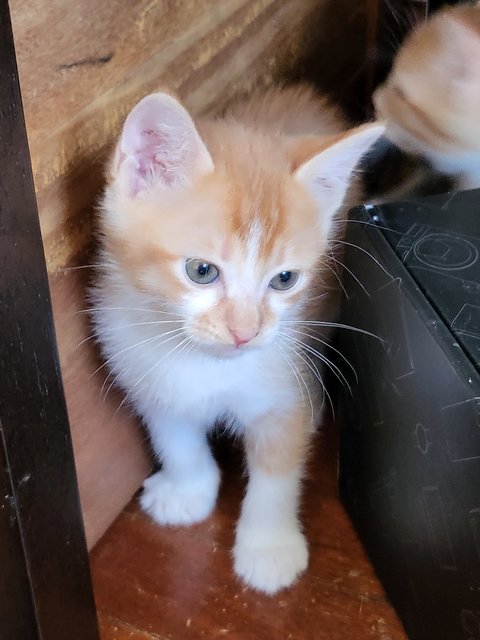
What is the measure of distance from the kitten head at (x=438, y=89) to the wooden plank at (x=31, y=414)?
1.99 ft

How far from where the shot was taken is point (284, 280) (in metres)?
0.84

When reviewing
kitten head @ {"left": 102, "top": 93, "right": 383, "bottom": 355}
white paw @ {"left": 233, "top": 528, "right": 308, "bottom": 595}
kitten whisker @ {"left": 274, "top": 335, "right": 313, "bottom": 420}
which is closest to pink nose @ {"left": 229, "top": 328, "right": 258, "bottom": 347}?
kitten head @ {"left": 102, "top": 93, "right": 383, "bottom": 355}

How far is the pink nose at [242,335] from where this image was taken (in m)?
0.77

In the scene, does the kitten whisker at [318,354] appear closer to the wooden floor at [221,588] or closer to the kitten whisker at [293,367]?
the kitten whisker at [293,367]

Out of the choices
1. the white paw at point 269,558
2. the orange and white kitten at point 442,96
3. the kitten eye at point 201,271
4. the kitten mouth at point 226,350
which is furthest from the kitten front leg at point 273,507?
the orange and white kitten at point 442,96

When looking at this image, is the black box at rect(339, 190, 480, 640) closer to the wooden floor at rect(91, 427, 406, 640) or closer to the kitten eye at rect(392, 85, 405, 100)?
the wooden floor at rect(91, 427, 406, 640)

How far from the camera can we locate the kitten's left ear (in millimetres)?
778

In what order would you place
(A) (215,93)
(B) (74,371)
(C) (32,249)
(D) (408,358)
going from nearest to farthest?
(C) (32,249), (D) (408,358), (B) (74,371), (A) (215,93)

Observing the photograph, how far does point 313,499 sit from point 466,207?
501 mm

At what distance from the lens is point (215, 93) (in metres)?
1.05

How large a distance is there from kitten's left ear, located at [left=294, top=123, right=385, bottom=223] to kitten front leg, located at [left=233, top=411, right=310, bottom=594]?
0.90 feet

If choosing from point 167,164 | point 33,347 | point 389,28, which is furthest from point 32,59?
point 389,28

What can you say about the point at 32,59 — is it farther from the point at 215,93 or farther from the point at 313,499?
the point at 313,499

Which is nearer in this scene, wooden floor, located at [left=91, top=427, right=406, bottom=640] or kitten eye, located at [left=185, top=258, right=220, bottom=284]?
kitten eye, located at [left=185, top=258, right=220, bottom=284]
